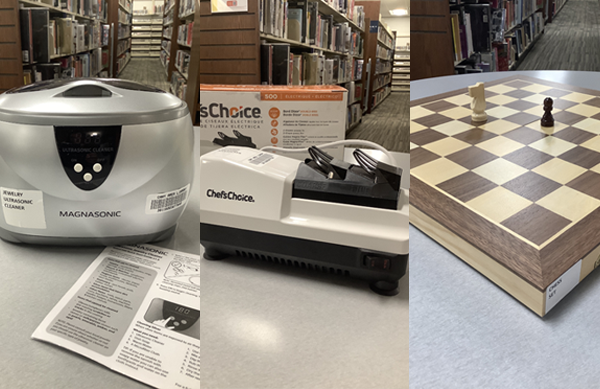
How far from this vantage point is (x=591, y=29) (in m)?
0.82

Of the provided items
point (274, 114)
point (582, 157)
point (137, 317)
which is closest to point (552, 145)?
point (582, 157)

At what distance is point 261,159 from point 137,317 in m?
0.26

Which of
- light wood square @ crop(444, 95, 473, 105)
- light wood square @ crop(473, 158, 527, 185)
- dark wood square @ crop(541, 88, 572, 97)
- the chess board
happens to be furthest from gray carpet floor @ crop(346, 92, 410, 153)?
dark wood square @ crop(541, 88, 572, 97)

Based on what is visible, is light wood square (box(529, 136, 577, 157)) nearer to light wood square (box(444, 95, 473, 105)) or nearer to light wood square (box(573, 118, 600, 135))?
light wood square (box(573, 118, 600, 135))

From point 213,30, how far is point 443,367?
518mm

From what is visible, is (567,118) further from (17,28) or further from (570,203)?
(17,28)

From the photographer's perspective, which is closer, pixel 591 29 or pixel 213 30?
pixel 213 30

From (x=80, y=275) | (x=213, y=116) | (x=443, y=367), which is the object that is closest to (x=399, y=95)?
(x=213, y=116)

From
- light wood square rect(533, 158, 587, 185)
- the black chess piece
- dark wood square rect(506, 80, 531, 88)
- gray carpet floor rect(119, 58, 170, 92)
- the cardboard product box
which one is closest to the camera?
gray carpet floor rect(119, 58, 170, 92)

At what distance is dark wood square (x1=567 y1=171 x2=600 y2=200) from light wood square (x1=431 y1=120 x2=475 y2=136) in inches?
11.3

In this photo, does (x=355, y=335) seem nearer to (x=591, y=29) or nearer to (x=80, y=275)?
(x=80, y=275)

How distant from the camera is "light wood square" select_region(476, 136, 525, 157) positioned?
86cm

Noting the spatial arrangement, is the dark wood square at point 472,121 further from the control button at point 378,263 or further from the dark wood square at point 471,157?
the control button at point 378,263

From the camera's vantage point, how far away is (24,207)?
0.48 meters
